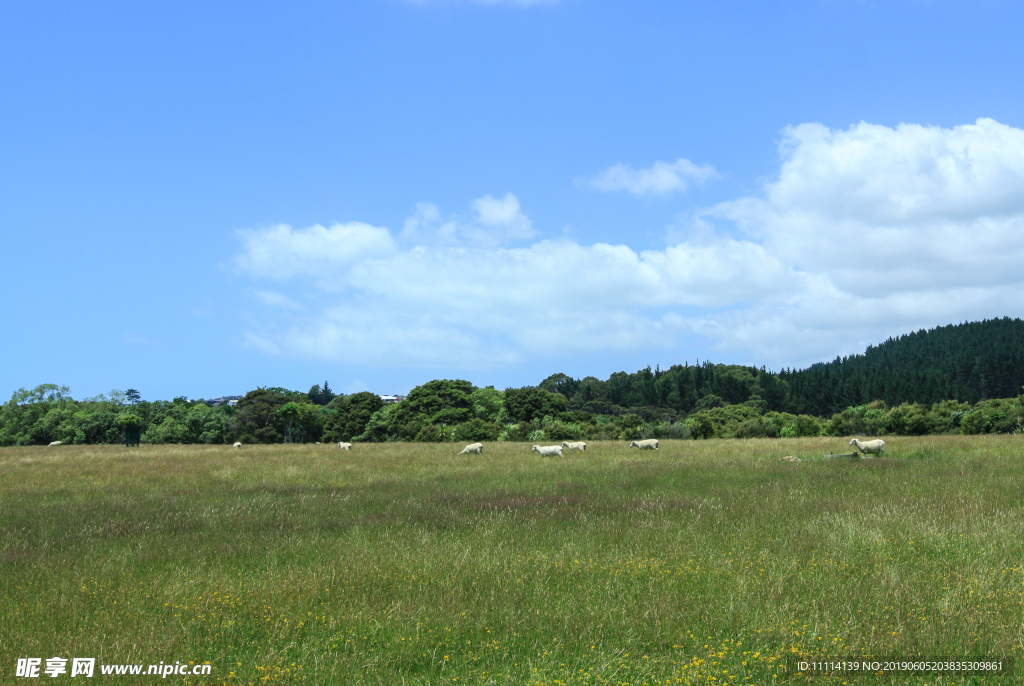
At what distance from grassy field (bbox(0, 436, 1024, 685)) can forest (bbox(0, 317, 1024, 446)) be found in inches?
1247

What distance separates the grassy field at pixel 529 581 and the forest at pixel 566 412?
31.7 meters

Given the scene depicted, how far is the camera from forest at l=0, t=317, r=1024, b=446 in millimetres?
49003

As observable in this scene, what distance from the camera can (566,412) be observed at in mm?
74375

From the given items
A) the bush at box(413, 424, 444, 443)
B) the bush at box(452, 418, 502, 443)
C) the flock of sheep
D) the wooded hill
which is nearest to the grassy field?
the flock of sheep

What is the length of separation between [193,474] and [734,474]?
819 inches

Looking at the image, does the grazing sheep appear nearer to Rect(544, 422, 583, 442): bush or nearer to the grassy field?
the grassy field

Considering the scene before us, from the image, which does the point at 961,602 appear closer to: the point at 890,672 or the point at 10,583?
the point at 890,672

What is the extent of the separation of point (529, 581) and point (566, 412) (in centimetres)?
6627

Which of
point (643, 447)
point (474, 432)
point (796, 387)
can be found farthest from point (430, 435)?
point (796, 387)

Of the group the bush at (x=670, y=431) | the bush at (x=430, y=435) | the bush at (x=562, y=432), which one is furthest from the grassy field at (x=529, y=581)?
the bush at (x=430, y=435)

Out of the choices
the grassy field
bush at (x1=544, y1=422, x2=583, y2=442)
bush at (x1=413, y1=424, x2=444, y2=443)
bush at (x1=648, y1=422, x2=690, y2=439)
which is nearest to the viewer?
the grassy field

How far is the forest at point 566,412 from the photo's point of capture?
4900 centimetres

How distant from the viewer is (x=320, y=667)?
6.06 m

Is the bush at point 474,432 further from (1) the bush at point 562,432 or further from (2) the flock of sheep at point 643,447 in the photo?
(2) the flock of sheep at point 643,447
